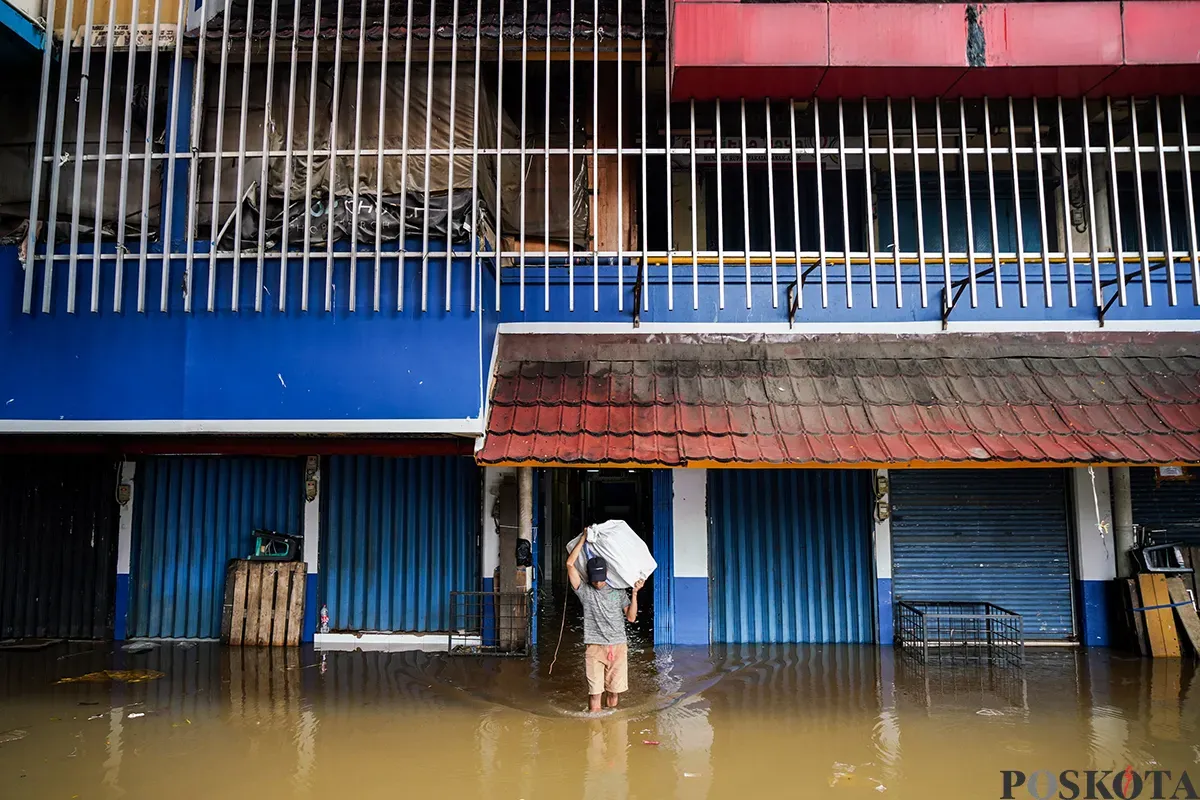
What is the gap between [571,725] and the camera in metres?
6.61

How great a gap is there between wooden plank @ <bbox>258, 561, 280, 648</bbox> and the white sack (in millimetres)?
4525

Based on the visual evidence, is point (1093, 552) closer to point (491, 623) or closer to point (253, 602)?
point (491, 623)

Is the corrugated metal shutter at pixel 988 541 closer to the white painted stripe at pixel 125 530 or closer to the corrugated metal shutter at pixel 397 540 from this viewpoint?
the corrugated metal shutter at pixel 397 540

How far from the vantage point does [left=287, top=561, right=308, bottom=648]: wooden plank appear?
9547 millimetres

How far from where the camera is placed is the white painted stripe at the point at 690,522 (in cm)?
955

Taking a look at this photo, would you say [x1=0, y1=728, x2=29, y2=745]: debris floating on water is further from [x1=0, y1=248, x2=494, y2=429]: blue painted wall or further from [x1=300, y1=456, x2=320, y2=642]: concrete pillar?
[x1=300, y1=456, x2=320, y2=642]: concrete pillar

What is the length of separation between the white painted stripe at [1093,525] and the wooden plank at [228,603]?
9.93m

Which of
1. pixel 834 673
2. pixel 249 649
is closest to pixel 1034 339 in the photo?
pixel 834 673

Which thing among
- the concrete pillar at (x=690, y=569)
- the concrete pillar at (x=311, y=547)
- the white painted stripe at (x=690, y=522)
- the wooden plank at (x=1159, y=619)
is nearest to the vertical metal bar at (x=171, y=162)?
the concrete pillar at (x=311, y=547)

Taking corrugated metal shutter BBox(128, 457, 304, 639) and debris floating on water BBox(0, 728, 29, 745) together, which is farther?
corrugated metal shutter BBox(128, 457, 304, 639)

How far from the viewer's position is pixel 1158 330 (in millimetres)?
8953

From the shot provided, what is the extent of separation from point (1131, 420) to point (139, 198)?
34.0 ft

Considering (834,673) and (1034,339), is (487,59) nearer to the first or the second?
(1034,339)

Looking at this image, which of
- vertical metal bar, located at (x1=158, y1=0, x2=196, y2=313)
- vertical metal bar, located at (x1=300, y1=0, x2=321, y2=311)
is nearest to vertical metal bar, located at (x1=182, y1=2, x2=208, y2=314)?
vertical metal bar, located at (x1=158, y1=0, x2=196, y2=313)
